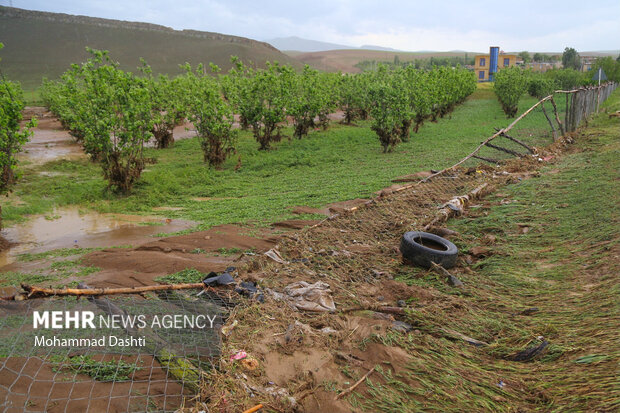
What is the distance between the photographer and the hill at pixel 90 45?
180 ft

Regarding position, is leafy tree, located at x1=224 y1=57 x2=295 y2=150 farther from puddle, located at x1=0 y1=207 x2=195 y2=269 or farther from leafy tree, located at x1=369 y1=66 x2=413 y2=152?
puddle, located at x1=0 y1=207 x2=195 y2=269

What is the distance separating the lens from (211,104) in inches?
507

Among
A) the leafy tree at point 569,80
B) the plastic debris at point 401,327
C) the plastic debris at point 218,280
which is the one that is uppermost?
the leafy tree at point 569,80

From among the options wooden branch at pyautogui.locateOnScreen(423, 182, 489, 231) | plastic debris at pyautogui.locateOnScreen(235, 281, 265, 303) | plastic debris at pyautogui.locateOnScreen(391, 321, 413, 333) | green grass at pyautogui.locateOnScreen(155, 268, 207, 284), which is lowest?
plastic debris at pyautogui.locateOnScreen(391, 321, 413, 333)

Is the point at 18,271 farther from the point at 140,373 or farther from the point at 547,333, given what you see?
the point at 547,333

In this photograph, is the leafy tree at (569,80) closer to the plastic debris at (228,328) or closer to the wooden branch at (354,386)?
the wooden branch at (354,386)

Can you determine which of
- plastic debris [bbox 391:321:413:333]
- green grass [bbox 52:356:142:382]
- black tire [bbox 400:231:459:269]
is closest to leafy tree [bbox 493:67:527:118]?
black tire [bbox 400:231:459:269]

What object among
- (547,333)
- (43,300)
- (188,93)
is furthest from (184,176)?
(547,333)

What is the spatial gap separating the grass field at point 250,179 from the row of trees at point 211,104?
0.65m

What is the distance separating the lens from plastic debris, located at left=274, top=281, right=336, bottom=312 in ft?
14.6

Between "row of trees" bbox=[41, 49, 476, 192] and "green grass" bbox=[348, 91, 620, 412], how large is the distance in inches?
309

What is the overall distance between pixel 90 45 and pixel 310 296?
231 ft

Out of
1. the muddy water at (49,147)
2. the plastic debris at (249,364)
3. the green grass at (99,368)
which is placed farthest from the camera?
the muddy water at (49,147)

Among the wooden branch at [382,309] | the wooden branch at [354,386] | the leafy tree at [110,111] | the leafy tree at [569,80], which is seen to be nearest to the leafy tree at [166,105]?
the leafy tree at [110,111]
